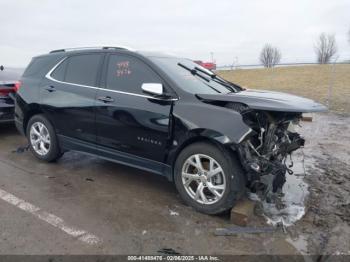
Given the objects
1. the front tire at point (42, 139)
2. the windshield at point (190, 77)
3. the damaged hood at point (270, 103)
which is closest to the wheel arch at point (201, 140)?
the damaged hood at point (270, 103)

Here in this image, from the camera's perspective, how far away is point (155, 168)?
4.04 meters

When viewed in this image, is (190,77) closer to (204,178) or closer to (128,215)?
(204,178)

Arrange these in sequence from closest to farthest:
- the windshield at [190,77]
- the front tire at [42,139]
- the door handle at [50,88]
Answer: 1. the windshield at [190,77]
2. the door handle at [50,88]
3. the front tire at [42,139]

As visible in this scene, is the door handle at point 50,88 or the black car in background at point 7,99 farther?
the black car in background at point 7,99

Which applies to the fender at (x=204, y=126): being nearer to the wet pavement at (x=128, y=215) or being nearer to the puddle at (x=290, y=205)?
the wet pavement at (x=128, y=215)

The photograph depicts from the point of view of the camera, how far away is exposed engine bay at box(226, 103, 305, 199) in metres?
3.46

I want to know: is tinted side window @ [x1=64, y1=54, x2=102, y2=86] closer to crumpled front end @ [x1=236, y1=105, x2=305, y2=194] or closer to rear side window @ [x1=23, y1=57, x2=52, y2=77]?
rear side window @ [x1=23, y1=57, x2=52, y2=77]

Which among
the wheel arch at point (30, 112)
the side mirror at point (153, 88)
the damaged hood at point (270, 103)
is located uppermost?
the side mirror at point (153, 88)

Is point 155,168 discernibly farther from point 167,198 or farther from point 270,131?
point 270,131

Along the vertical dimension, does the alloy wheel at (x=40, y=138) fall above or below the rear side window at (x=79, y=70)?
below

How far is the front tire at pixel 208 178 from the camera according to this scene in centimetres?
347

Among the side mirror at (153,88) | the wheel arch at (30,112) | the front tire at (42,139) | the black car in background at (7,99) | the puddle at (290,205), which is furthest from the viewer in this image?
the black car in background at (7,99)

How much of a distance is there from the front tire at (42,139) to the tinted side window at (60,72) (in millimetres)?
656

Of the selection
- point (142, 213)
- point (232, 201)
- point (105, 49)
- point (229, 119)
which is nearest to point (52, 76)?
point (105, 49)
